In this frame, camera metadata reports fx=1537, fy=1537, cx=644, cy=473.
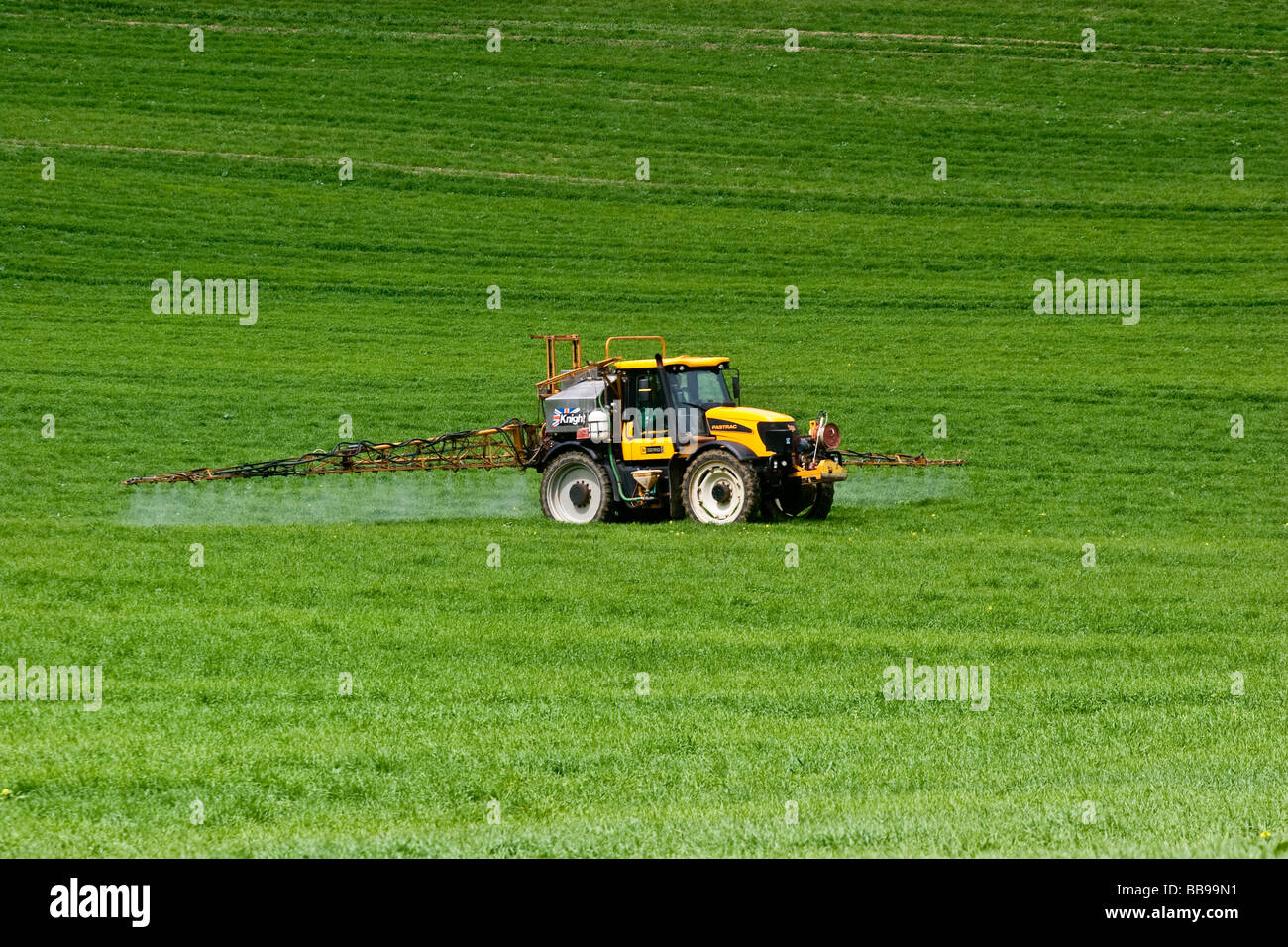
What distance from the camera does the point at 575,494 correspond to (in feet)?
77.9

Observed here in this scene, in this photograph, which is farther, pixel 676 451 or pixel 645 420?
pixel 645 420

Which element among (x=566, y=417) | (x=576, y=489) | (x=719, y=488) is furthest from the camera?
(x=566, y=417)

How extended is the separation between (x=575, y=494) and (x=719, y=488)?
2.59m

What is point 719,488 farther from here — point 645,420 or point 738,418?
point 645,420

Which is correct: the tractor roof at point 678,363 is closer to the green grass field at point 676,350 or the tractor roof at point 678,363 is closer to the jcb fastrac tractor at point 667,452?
the jcb fastrac tractor at point 667,452

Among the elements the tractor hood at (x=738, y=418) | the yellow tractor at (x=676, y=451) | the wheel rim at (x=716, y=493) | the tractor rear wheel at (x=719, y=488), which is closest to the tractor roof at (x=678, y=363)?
the yellow tractor at (x=676, y=451)

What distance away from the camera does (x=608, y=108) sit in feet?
185

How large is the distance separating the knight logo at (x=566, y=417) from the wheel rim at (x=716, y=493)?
2318 millimetres

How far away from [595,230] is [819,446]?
90.3 feet

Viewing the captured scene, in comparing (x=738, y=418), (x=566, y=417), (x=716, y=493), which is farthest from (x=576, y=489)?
(x=738, y=418)

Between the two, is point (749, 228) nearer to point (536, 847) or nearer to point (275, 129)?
point (275, 129)

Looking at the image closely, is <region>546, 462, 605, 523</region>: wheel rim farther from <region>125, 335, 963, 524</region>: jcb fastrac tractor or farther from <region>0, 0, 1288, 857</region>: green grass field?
<region>0, 0, 1288, 857</region>: green grass field

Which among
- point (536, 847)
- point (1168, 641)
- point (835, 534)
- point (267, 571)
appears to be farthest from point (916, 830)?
point (835, 534)

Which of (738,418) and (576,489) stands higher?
(738,418)
